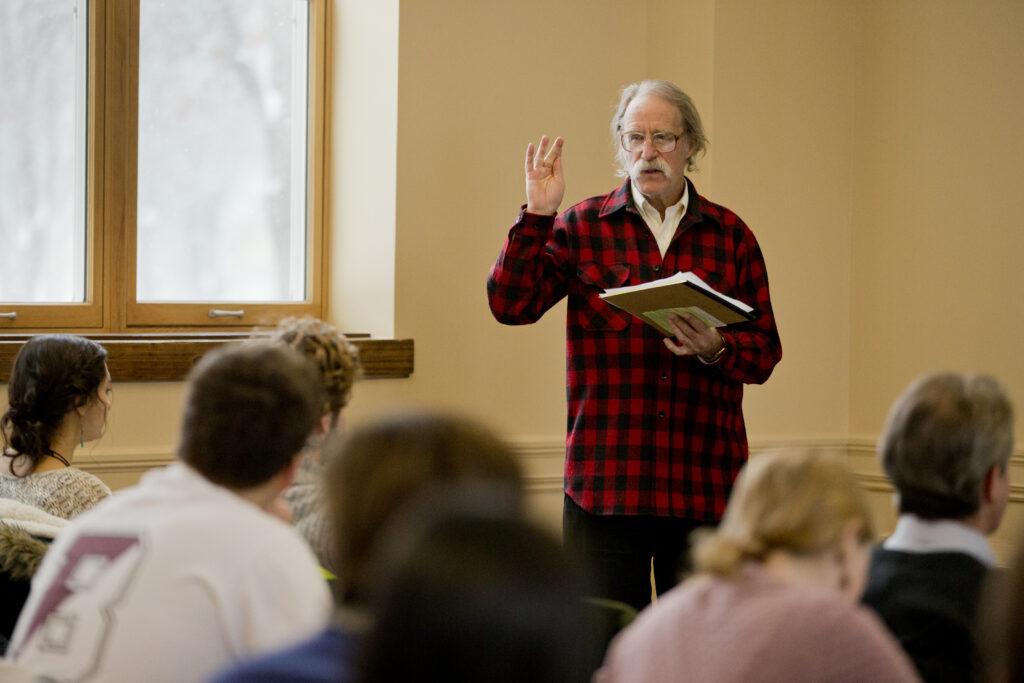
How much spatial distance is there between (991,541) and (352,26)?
263 cm

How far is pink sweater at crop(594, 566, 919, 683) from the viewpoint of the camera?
1127 mm

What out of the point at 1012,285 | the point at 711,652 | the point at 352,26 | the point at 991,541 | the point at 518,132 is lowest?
the point at 991,541

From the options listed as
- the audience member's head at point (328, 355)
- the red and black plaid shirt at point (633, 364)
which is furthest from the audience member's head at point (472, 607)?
the red and black plaid shirt at point (633, 364)

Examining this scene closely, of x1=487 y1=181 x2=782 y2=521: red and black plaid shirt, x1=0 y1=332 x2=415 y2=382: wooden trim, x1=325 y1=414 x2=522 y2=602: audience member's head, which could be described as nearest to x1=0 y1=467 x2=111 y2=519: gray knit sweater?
x1=0 y1=332 x2=415 y2=382: wooden trim

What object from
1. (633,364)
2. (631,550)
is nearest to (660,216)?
(633,364)

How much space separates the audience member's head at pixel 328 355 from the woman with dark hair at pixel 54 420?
1.90 ft

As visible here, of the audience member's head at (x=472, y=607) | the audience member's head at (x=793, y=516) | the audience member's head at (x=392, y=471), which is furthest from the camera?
the audience member's head at (x=793, y=516)

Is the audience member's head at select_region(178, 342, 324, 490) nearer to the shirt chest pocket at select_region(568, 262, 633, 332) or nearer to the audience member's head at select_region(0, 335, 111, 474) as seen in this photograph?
the audience member's head at select_region(0, 335, 111, 474)

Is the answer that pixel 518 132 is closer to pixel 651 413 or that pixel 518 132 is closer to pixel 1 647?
pixel 651 413

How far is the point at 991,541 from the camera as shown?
3.80m

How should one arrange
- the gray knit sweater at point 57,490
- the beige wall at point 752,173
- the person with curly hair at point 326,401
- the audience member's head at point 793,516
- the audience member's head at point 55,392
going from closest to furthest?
the audience member's head at point 793,516
the person with curly hair at point 326,401
the gray knit sweater at point 57,490
the audience member's head at point 55,392
the beige wall at point 752,173

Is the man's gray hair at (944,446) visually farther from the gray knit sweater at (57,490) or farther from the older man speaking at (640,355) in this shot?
the gray knit sweater at (57,490)

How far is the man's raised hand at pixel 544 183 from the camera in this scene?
8.56ft

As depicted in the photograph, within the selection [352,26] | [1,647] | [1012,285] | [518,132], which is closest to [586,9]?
[518,132]
